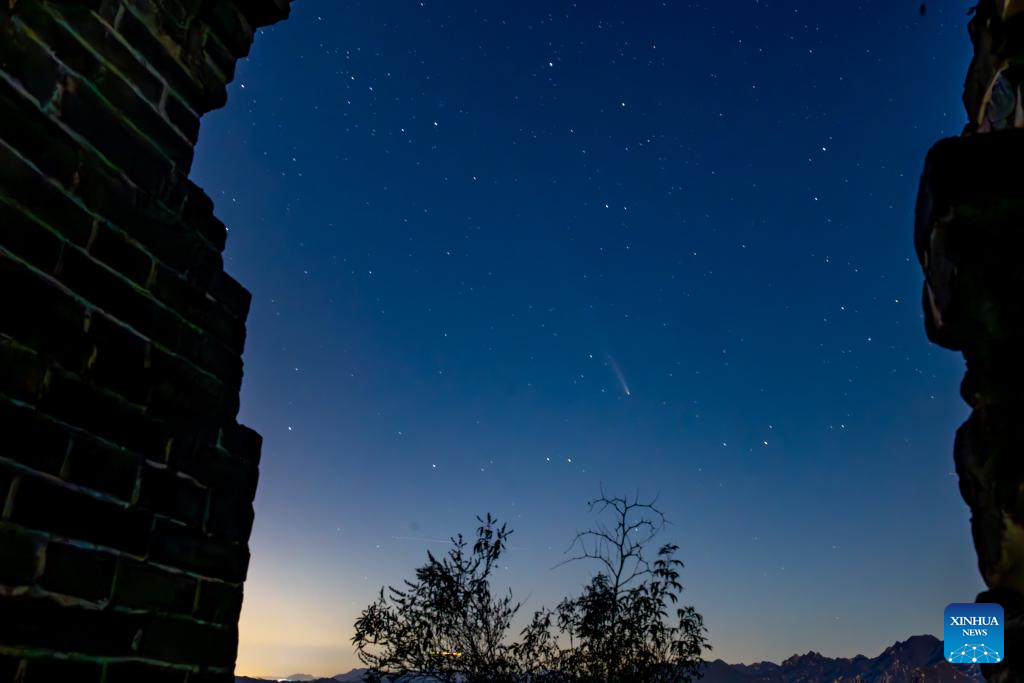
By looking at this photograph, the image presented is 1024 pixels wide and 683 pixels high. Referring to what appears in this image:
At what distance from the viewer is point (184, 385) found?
2123 millimetres

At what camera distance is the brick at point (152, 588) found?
1.80m

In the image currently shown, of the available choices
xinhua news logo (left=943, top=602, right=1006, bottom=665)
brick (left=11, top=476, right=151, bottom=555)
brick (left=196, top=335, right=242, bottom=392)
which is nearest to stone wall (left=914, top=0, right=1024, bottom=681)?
xinhua news logo (left=943, top=602, right=1006, bottom=665)

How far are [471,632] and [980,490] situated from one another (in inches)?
604

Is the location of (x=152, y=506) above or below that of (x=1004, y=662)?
above

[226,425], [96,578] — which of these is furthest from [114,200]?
[96,578]

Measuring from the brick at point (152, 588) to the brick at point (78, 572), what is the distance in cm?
4

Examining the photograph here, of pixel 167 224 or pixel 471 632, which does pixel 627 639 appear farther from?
pixel 167 224

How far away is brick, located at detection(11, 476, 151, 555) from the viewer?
159 centimetres

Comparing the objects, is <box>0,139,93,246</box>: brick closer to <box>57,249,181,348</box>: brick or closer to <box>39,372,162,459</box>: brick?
<box>57,249,181,348</box>: brick

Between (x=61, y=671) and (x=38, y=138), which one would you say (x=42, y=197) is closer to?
(x=38, y=138)

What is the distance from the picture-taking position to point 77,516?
5.57ft

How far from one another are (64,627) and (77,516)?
0.25 m

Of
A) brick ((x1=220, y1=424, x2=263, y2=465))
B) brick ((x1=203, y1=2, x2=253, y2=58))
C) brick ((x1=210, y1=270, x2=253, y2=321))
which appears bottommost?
brick ((x1=220, y1=424, x2=263, y2=465))

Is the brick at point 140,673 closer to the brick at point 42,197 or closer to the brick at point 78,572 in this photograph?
the brick at point 78,572
